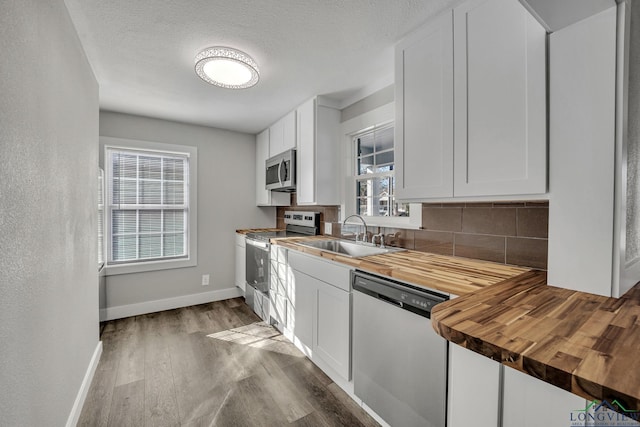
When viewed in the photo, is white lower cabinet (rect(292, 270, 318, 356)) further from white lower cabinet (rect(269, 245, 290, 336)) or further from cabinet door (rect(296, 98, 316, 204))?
cabinet door (rect(296, 98, 316, 204))

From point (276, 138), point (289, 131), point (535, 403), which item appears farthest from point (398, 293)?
point (276, 138)

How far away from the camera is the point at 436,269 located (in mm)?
1471

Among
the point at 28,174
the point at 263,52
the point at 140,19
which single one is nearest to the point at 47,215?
the point at 28,174

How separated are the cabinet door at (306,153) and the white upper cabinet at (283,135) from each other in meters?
0.13

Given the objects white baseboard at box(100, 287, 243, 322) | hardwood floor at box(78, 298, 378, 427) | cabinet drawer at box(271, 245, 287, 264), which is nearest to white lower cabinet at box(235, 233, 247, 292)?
white baseboard at box(100, 287, 243, 322)

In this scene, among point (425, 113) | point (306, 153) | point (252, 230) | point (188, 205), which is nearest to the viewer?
point (425, 113)

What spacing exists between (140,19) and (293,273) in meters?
2.00

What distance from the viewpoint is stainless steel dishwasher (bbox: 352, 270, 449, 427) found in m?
1.24

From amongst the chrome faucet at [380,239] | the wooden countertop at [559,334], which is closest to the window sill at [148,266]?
the chrome faucet at [380,239]

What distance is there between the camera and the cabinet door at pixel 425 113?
1.52 meters

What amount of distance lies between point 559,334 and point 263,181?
3.48 meters

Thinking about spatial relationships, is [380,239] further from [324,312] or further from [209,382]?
[209,382]

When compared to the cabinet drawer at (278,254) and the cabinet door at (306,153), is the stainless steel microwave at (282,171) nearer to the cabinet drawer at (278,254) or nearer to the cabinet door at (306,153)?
the cabinet door at (306,153)

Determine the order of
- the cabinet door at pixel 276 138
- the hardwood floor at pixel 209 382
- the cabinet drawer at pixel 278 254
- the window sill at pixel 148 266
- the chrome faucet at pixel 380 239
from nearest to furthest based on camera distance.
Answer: the hardwood floor at pixel 209 382, the chrome faucet at pixel 380 239, the cabinet drawer at pixel 278 254, the window sill at pixel 148 266, the cabinet door at pixel 276 138
